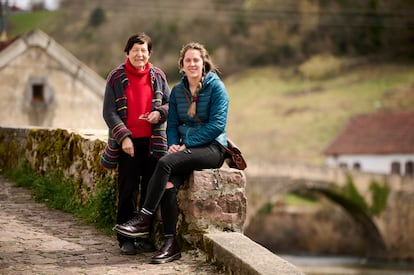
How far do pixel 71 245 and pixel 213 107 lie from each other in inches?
65.2

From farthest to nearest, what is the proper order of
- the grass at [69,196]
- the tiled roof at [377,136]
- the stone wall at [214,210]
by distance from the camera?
the tiled roof at [377,136]
the grass at [69,196]
the stone wall at [214,210]

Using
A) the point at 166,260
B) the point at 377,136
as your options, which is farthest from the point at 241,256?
the point at 377,136

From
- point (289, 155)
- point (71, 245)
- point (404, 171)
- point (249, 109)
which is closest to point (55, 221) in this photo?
point (71, 245)

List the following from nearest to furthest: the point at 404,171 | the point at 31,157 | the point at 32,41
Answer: the point at 31,157, the point at 32,41, the point at 404,171

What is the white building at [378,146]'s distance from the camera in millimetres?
44969

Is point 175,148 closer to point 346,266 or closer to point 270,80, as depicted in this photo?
point 346,266

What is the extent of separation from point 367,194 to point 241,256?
36887mm

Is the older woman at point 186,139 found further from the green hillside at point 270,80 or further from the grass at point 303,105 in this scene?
the grass at point 303,105

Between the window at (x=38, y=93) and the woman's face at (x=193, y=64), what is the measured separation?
13.5m

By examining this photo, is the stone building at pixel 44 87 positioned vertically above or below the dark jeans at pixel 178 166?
above

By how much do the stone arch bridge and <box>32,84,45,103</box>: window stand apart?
66.4 ft

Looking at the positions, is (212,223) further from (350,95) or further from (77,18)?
(77,18)

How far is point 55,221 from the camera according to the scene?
22.7ft

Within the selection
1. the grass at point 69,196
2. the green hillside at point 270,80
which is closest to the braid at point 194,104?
the grass at point 69,196
